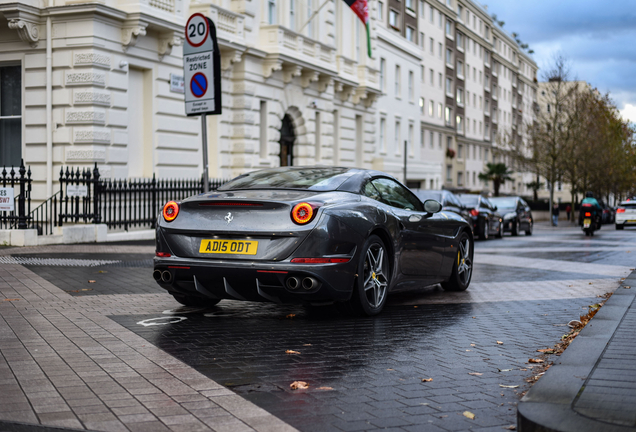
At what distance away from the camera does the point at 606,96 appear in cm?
6303

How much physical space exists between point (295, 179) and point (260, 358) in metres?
2.58

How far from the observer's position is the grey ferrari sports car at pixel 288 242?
6613mm

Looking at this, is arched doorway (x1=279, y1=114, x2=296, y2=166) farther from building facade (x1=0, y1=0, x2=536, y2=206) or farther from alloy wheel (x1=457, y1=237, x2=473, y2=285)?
alloy wheel (x1=457, y1=237, x2=473, y2=285)

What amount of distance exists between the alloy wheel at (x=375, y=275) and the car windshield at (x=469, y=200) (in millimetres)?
16643

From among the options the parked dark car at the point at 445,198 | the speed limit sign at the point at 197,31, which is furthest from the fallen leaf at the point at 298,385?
the parked dark car at the point at 445,198

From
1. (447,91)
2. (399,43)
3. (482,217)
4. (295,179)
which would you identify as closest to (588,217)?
(482,217)

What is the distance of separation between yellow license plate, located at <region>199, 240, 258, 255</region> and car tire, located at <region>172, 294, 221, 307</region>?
1008mm

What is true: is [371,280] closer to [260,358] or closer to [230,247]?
[230,247]

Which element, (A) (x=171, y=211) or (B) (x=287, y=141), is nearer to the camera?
(A) (x=171, y=211)

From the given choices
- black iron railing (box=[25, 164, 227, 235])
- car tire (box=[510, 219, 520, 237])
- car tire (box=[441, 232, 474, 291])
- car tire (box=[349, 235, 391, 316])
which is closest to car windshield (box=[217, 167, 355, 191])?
car tire (box=[349, 235, 391, 316])

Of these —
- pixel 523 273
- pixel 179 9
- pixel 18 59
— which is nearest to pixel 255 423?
pixel 523 273

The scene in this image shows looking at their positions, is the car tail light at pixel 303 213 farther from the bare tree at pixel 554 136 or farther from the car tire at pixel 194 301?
the bare tree at pixel 554 136

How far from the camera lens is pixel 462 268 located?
9.72 metres

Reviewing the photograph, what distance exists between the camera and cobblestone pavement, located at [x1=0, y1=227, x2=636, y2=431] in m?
4.09
